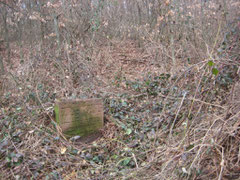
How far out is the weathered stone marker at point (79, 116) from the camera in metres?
3.38

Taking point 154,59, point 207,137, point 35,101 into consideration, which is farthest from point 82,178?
point 154,59

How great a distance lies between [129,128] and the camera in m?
3.79

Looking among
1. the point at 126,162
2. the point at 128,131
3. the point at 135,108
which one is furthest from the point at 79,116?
the point at 135,108

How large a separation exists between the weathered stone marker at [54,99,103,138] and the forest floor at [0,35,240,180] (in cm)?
19

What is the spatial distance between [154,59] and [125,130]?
136 inches

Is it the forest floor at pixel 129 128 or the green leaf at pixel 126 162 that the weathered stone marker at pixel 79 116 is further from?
the green leaf at pixel 126 162

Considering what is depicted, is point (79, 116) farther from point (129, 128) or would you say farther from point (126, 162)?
point (126, 162)

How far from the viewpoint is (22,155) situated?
299 centimetres

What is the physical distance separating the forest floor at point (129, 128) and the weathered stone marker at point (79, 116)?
7.4 inches

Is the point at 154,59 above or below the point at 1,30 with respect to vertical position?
below

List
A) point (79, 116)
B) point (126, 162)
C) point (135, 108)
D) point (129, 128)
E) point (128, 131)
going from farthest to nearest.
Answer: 1. point (135, 108)
2. point (129, 128)
3. point (128, 131)
4. point (79, 116)
5. point (126, 162)

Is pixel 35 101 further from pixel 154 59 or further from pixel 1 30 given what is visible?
pixel 1 30

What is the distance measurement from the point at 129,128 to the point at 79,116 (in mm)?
896

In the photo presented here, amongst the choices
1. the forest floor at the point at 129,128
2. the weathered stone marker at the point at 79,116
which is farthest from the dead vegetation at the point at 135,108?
the weathered stone marker at the point at 79,116
